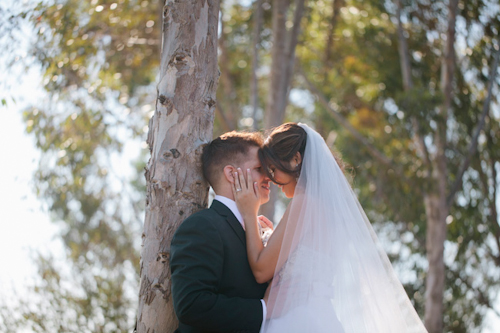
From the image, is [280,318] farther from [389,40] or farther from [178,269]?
[389,40]

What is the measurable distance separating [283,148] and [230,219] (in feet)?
1.45

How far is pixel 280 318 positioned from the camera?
85.5 inches

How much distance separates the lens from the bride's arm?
7.30 ft

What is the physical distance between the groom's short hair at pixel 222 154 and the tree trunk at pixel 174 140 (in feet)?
0.13

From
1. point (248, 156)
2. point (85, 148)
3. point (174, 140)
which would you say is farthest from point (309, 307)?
point (85, 148)

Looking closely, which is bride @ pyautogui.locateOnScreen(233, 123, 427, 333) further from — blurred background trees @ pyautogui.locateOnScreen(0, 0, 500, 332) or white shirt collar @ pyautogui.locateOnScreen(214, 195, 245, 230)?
blurred background trees @ pyautogui.locateOnScreen(0, 0, 500, 332)

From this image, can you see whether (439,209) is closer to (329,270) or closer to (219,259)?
(329,270)

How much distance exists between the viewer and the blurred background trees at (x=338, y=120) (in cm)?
579

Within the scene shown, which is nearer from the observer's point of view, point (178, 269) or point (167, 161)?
point (178, 269)

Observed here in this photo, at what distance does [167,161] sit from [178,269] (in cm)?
55

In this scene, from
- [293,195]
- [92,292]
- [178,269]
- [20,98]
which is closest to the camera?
[178,269]

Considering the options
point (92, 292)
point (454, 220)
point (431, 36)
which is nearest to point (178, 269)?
point (92, 292)

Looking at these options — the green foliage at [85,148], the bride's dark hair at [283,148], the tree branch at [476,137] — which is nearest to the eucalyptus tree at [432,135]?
the tree branch at [476,137]

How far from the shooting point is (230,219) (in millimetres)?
2230
